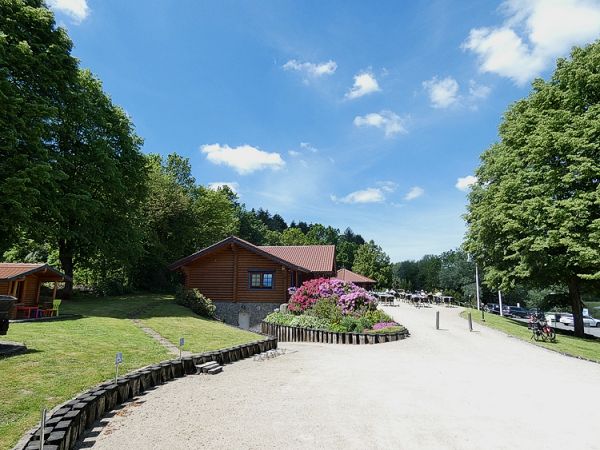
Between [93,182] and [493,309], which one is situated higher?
[93,182]

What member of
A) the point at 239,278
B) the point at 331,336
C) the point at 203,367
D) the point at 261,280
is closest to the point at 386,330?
the point at 331,336

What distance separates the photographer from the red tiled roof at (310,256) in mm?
Result: 34250

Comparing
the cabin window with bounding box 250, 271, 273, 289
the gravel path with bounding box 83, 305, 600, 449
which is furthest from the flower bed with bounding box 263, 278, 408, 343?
the gravel path with bounding box 83, 305, 600, 449

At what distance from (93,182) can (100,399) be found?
23075 millimetres

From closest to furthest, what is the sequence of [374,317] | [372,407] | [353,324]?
[372,407]
[353,324]
[374,317]

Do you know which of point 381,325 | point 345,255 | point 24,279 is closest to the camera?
point 24,279

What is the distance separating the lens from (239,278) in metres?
28.8

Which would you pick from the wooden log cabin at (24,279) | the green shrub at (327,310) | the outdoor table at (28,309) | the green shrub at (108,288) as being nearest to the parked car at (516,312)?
the green shrub at (327,310)

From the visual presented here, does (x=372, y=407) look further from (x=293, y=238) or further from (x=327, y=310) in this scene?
(x=293, y=238)

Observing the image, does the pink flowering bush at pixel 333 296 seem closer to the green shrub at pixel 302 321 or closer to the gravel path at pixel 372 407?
the green shrub at pixel 302 321

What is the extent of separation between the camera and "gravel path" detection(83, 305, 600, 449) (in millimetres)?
6602

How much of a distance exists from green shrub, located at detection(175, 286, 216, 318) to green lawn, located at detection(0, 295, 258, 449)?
161 inches

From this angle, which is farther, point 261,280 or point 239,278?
point 239,278

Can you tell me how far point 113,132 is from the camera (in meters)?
29.6
